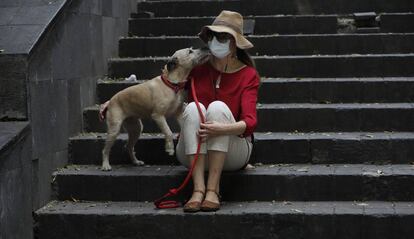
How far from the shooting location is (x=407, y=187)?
5.50 m

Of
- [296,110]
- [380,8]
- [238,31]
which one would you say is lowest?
[296,110]

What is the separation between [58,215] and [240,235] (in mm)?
1504

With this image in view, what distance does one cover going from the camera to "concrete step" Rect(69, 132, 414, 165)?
19.7ft

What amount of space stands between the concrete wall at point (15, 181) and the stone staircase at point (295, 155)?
25 cm

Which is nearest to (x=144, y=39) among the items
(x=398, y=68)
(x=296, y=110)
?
(x=296, y=110)

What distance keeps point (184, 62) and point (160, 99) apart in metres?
0.37

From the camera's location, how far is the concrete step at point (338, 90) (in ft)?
22.6

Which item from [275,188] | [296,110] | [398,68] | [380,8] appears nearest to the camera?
[275,188]

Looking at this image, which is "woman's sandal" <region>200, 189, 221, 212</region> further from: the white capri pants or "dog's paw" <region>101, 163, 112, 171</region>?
"dog's paw" <region>101, 163, 112, 171</region>

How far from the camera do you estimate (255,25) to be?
8.53 meters

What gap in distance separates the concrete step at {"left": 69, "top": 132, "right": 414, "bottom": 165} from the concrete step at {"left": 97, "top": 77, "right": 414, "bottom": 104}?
67 centimetres

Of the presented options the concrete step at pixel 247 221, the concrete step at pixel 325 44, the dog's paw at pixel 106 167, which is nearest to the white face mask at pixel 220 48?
the concrete step at pixel 247 221

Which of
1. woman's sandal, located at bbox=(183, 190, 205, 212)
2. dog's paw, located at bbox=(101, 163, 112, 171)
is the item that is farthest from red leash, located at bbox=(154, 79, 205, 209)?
dog's paw, located at bbox=(101, 163, 112, 171)

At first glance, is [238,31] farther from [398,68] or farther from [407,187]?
[398,68]
